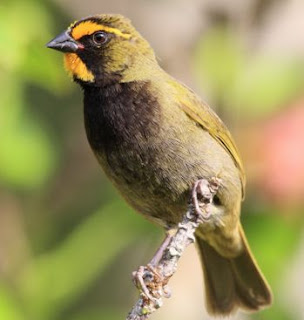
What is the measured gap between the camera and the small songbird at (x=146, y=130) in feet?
15.1

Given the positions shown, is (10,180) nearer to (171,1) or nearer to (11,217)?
(11,217)

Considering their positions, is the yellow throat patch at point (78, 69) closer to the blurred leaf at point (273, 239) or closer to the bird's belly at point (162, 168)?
the bird's belly at point (162, 168)

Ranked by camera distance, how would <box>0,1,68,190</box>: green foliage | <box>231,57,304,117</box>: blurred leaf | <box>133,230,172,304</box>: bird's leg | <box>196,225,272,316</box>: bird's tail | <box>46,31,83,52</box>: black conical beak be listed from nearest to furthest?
<box>133,230,172,304</box>: bird's leg, <box>46,31,83,52</box>: black conical beak, <box>0,1,68,190</box>: green foliage, <box>196,225,272,316</box>: bird's tail, <box>231,57,304,117</box>: blurred leaf

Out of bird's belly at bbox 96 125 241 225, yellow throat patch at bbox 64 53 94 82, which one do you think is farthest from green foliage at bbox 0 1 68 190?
bird's belly at bbox 96 125 241 225

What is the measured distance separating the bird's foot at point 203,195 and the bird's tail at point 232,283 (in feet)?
2.51

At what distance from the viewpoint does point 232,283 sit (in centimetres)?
542

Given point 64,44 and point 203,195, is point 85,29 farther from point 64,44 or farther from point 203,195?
point 203,195

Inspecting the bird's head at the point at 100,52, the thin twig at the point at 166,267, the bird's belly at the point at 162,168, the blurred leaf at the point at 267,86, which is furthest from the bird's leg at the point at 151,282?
the blurred leaf at the point at 267,86

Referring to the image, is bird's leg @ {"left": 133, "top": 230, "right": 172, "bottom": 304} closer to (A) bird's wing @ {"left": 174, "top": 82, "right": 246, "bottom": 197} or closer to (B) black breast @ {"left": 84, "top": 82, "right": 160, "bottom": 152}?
(B) black breast @ {"left": 84, "top": 82, "right": 160, "bottom": 152}

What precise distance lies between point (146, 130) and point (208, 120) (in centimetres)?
38

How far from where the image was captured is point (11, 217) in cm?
578

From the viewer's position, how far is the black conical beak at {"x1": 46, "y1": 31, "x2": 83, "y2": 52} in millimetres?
Result: 4773

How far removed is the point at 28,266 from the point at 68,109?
5.59ft

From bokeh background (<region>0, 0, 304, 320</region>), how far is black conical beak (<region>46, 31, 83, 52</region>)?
0.48 ft
